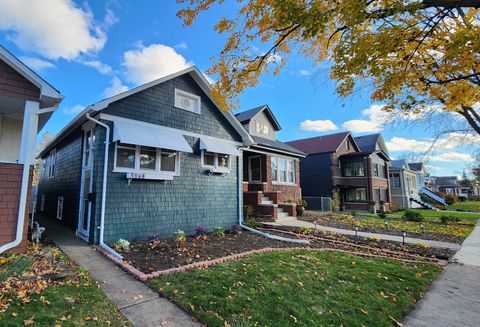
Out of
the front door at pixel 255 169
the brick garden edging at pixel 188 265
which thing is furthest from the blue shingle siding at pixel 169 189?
the front door at pixel 255 169

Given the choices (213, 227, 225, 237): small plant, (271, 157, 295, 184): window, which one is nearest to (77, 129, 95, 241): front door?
(213, 227, 225, 237): small plant

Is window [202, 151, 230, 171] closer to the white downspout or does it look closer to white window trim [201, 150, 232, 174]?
white window trim [201, 150, 232, 174]

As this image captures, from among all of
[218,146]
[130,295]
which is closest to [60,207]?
[218,146]

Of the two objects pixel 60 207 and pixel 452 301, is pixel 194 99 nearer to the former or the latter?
pixel 60 207

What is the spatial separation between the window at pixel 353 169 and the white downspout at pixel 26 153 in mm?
26659

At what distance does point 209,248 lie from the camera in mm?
7754

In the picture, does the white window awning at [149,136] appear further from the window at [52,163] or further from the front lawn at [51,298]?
the window at [52,163]

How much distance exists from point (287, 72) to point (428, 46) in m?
4.55

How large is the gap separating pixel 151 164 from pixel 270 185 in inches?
340

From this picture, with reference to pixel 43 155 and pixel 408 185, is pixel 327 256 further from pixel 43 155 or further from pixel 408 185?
pixel 408 185

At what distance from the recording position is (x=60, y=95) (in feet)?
22.7

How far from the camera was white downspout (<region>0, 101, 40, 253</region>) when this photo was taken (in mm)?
6133

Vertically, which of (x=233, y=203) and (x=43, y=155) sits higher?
(x=43, y=155)

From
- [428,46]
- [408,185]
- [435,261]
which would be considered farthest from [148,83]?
[408,185]
